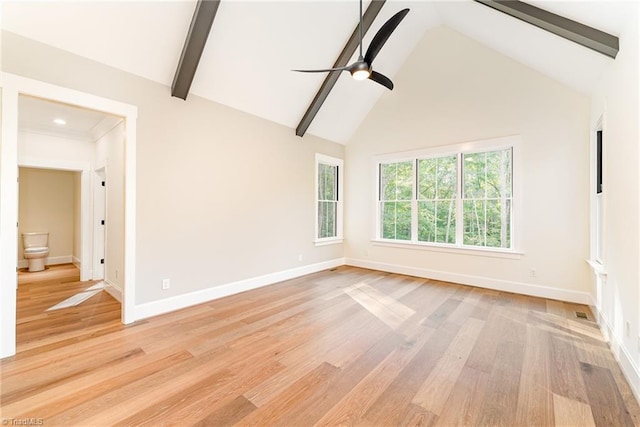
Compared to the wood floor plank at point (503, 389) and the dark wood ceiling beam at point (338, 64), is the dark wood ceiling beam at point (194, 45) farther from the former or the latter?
the wood floor plank at point (503, 389)

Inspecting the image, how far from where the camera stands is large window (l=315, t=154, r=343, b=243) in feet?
18.5

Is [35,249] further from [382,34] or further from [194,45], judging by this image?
[382,34]

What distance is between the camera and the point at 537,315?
321 centimetres

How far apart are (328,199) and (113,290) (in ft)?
13.5

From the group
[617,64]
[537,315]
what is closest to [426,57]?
[617,64]

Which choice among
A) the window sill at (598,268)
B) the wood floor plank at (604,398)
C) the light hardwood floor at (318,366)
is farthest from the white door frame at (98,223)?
the window sill at (598,268)

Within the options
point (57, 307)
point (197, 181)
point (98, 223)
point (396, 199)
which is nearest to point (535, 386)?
point (396, 199)

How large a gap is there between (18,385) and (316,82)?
4.84 m

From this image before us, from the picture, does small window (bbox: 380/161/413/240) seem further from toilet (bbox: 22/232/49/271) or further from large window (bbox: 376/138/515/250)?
toilet (bbox: 22/232/49/271)

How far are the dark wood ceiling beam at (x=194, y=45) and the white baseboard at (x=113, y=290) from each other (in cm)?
287

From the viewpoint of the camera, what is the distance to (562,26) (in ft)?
8.39

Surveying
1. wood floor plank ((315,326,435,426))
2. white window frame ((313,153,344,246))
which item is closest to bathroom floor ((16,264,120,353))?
wood floor plank ((315,326,435,426))

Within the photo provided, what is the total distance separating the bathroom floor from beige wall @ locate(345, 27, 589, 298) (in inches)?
185

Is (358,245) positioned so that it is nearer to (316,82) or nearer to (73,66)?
(316,82)
